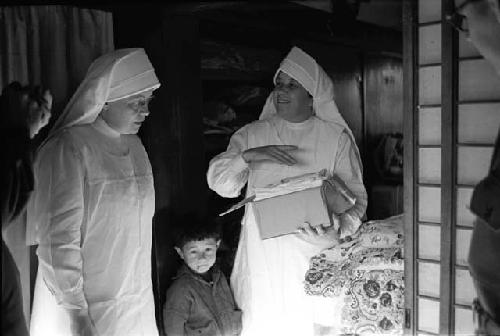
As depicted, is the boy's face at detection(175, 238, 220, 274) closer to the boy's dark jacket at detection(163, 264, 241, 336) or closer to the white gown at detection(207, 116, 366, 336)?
the boy's dark jacket at detection(163, 264, 241, 336)

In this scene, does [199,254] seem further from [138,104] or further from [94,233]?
[138,104]

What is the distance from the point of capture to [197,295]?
3.02m

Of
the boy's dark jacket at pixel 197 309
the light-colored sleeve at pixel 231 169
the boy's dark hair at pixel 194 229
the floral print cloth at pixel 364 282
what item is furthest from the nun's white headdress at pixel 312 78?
the boy's dark jacket at pixel 197 309

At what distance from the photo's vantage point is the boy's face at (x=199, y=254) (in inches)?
119

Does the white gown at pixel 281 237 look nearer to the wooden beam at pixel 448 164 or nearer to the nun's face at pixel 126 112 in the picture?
the nun's face at pixel 126 112

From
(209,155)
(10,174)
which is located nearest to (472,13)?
(10,174)

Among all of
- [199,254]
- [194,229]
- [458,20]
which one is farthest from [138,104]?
[458,20]

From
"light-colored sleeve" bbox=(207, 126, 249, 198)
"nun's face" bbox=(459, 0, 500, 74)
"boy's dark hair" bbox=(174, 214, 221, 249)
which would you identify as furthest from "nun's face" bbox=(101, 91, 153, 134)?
"nun's face" bbox=(459, 0, 500, 74)

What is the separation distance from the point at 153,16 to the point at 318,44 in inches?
79.9

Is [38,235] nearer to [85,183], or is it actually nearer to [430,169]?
[85,183]

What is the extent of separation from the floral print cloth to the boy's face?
1.83 ft

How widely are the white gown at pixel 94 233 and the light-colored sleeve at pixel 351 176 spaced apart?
0.96 meters

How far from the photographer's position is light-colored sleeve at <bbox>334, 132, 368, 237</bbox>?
290cm

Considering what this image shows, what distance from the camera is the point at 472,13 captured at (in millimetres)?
1700
